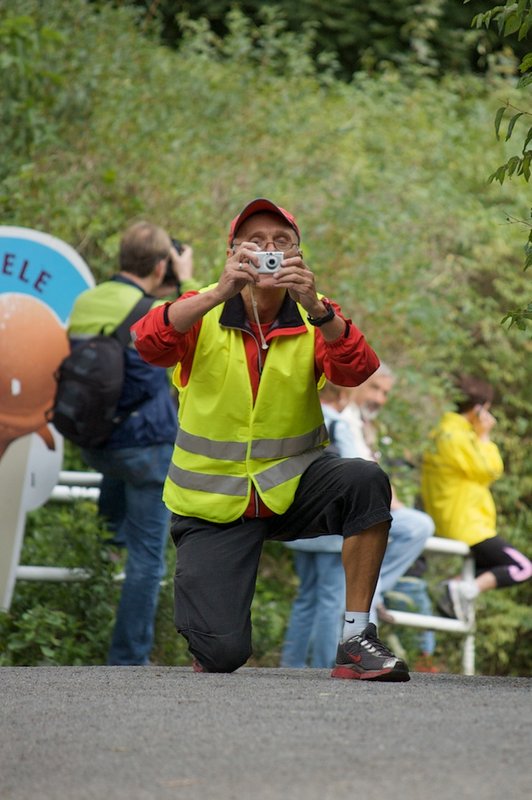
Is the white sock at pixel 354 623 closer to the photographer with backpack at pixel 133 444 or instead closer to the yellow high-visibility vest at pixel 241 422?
the yellow high-visibility vest at pixel 241 422

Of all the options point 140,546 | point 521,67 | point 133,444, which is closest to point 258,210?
point 521,67

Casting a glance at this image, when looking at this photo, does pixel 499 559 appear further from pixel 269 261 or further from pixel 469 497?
pixel 269 261

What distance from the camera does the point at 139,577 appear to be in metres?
8.41

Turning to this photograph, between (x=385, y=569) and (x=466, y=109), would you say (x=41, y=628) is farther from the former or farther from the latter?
(x=466, y=109)

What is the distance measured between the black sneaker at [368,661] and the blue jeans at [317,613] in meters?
2.92

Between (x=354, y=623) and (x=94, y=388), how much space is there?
2483 millimetres

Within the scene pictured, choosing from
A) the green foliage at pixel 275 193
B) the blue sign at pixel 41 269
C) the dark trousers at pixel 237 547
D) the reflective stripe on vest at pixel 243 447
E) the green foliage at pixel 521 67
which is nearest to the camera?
the green foliage at pixel 521 67

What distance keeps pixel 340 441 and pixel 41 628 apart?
78.3 inches

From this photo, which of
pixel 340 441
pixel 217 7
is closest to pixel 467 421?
pixel 340 441

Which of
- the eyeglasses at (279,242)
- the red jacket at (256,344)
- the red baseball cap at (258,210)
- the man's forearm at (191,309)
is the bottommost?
the red jacket at (256,344)

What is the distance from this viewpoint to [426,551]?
10859 mm

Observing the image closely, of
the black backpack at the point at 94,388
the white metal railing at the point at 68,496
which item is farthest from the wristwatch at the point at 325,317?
the white metal railing at the point at 68,496

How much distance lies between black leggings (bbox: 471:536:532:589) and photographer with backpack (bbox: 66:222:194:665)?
342 centimetres

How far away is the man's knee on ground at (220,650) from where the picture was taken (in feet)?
21.2
